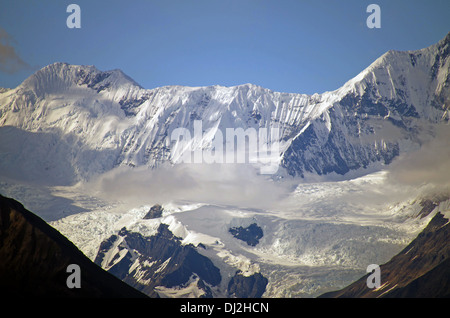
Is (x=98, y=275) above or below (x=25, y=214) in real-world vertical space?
below
